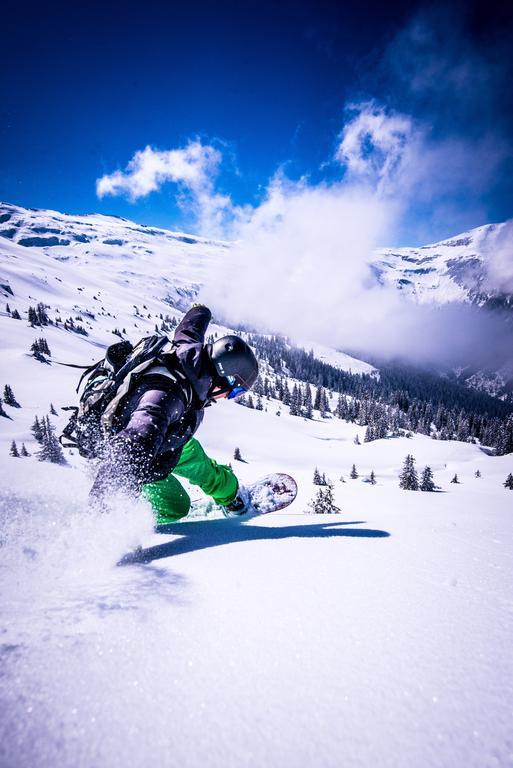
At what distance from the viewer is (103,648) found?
108 centimetres

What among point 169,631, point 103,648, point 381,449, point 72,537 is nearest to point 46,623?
point 103,648

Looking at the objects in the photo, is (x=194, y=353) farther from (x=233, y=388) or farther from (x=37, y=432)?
(x=37, y=432)

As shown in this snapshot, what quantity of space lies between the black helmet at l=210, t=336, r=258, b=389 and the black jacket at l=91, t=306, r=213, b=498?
12 centimetres

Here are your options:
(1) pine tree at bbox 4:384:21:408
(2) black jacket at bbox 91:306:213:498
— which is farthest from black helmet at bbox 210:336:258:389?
(1) pine tree at bbox 4:384:21:408

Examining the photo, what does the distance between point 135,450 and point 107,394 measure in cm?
94

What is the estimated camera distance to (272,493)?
5434 mm

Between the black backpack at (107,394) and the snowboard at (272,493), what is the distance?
275 centimetres

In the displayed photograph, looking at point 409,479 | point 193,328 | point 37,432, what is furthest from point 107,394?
point 409,479

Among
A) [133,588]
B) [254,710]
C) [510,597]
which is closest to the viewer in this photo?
[254,710]

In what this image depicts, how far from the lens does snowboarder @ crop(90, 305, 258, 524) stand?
2.64m

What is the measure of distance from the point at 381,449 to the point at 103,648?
6428 cm

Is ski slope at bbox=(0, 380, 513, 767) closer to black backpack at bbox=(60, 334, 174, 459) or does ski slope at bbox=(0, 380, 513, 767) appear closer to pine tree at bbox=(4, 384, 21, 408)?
black backpack at bbox=(60, 334, 174, 459)

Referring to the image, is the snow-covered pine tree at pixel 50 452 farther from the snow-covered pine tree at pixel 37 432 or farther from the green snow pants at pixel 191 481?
the green snow pants at pixel 191 481

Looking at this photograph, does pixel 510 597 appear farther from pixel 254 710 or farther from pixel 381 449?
pixel 381 449
